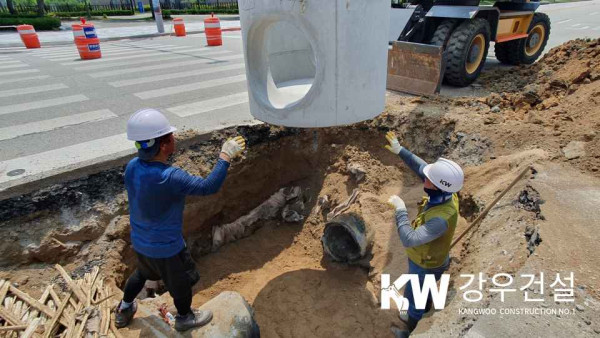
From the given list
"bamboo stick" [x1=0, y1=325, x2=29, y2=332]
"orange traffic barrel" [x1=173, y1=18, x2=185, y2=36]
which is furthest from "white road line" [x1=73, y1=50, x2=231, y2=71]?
"bamboo stick" [x1=0, y1=325, x2=29, y2=332]

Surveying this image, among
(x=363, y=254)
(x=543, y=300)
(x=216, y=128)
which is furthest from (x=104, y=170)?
(x=543, y=300)

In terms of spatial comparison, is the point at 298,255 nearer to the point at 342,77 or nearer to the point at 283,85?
the point at 283,85

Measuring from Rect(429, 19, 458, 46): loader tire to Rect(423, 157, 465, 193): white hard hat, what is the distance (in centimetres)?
522

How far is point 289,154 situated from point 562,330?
422 centimetres

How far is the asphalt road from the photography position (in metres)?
4.54

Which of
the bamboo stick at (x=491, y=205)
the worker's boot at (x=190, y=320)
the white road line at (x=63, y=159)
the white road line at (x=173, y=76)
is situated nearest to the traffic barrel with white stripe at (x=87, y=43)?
the white road line at (x=173, y=76)

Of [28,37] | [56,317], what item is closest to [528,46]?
[56,317]

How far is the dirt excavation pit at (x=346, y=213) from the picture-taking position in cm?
315

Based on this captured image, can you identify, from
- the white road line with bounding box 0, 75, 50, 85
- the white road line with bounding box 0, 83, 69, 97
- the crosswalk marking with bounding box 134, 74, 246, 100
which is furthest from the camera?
the white road line with bounding box 0, 75, 50, 85

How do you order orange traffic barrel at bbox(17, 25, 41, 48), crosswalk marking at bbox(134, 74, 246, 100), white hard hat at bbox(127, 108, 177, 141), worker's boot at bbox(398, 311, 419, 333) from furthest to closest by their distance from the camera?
orange traffic barrel at bbox(17, 25, 41, 48), crosswalk marking at bbox(134, 74, 246, 100), worker's boot at bbox(398, 311, 419, 333), white hard hat at bbox(127, 108, 177, 141)

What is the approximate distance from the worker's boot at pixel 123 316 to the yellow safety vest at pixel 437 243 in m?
2.49

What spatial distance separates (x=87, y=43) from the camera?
36.1 ft

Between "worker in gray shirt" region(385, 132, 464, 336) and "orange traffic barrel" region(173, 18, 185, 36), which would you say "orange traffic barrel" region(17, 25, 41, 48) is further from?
"worker in gray shirt" region(385, 132, 464, 336)

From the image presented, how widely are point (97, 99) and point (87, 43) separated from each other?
5.51 metres
